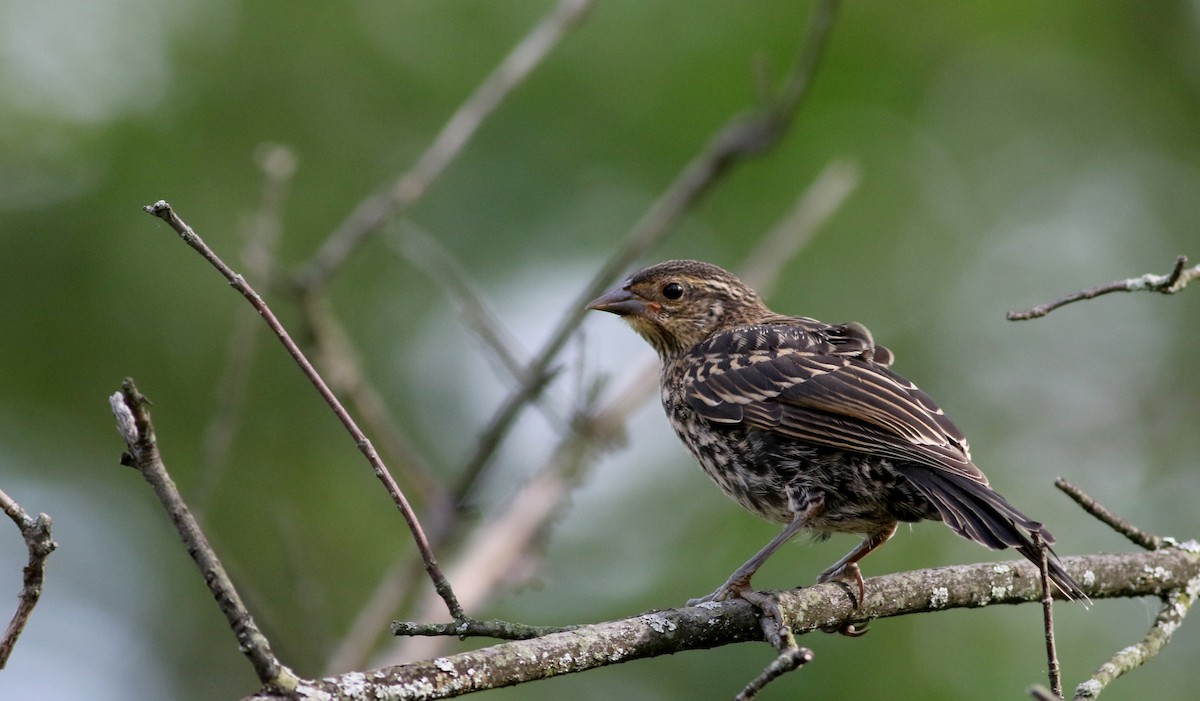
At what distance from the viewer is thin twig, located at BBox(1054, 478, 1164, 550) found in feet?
10.5

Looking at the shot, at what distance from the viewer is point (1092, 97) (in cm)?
1065

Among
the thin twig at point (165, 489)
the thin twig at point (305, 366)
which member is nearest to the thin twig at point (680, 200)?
the thin twig at point (305, 366)

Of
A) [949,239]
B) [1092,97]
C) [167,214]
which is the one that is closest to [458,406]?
[949,239]

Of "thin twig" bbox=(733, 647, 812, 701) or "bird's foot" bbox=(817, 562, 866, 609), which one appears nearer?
"thin twig" bbox=(733, 647, 812, 701)

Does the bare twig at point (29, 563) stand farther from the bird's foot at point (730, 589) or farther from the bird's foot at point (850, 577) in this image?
the bird's foot at point (850, 577)

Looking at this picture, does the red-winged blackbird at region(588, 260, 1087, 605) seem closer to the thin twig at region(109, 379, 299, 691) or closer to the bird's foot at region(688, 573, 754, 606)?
the bird's foot at region(688, 573, 754, 606)

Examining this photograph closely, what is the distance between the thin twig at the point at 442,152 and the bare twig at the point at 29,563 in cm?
276

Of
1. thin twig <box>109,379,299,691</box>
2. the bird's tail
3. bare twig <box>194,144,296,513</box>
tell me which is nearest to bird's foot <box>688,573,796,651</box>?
the bird's tail

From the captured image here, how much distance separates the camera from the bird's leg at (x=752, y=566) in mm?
3582

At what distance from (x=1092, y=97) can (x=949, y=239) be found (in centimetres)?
207

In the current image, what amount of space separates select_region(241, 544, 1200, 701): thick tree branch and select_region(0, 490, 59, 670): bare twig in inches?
16.0

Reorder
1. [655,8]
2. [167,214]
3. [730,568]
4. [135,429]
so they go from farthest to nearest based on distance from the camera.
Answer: [655,8] < [730,568] < [167,214] < [135,429]

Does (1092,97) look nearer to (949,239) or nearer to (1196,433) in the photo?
(949,239)

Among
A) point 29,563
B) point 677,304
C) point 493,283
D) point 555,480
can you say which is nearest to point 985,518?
point 677,304
